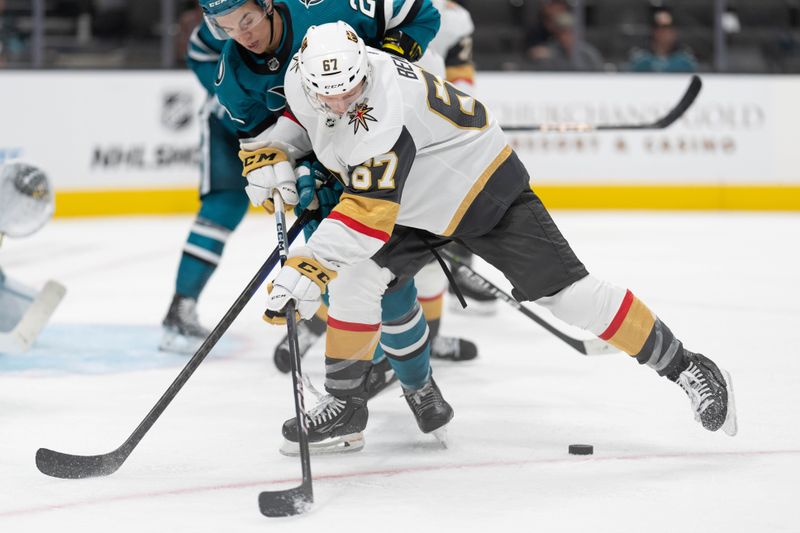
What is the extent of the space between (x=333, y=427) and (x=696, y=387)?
74 centimetres

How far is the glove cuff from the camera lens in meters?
2.58

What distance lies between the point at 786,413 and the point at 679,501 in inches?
30.2

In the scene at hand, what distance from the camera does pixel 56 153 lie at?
6496 mm

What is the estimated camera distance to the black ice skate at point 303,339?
3.37 meters

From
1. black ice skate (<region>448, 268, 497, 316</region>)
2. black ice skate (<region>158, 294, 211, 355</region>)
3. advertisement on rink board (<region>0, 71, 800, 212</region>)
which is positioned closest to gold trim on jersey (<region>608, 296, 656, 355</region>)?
black ice skate (<region>158, 294, 211, 355</region>)

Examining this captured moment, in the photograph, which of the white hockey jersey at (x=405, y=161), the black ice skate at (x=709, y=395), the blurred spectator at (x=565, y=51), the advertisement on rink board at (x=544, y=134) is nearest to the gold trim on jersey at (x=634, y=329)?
Result: the black ice skate at (x=709, y=395)

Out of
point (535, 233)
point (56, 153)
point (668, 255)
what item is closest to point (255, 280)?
point (535, 233)

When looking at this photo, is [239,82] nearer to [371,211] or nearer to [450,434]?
[371,211]

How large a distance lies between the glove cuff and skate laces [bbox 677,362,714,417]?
932 millimetres

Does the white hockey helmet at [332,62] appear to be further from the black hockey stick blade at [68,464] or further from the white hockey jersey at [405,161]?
the black hockey stick blade at [68,464]

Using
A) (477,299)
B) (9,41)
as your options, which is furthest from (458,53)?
(9,41)

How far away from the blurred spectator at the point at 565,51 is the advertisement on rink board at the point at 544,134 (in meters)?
0.18

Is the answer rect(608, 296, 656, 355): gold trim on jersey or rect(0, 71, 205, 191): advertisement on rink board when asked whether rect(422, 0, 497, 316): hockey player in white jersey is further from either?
rect(0, 71, 205, 191): advertisement on rink board

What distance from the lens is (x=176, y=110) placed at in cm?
668
